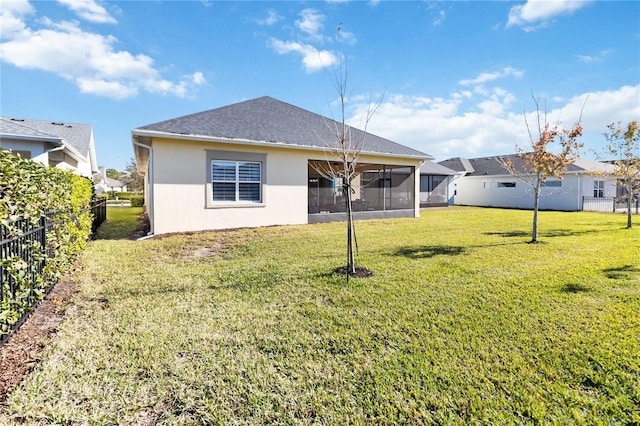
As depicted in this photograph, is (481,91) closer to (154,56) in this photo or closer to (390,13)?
(390,13)

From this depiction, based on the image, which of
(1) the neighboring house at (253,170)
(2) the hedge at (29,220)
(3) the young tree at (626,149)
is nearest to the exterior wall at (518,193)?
(3) the young tree at (626,149)

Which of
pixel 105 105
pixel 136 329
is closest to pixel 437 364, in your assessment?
pixel 136 329

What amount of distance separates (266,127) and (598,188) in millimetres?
26085

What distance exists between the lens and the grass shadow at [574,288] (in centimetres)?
467

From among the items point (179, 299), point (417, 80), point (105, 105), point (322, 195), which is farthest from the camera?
point (105, 105)

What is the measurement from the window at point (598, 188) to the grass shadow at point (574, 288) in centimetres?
2510

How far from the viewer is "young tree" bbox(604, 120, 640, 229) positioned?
41.1 ft

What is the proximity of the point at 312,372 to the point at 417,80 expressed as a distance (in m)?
12.0

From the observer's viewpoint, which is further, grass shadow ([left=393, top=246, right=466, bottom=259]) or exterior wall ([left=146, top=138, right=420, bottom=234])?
exterior wall ([left=146, top=138, right=420, bottom=234])

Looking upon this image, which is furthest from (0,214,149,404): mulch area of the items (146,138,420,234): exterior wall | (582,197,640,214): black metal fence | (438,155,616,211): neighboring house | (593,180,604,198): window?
(593,180,604,198): window

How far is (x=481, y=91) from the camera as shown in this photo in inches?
561

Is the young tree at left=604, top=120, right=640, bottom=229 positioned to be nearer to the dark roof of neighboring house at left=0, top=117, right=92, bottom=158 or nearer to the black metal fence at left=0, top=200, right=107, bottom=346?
the black metal fence at left=0, top=200, right=107, bottom=346

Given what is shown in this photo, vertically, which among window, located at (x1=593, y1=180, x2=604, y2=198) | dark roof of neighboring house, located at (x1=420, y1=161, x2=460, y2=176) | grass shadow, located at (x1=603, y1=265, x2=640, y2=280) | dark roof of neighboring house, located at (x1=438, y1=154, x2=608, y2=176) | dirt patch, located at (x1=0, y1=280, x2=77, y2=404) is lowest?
dirt patch, located at (x1=0, y1=280, x2=77, y2=404)

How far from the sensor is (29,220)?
3596 mm
